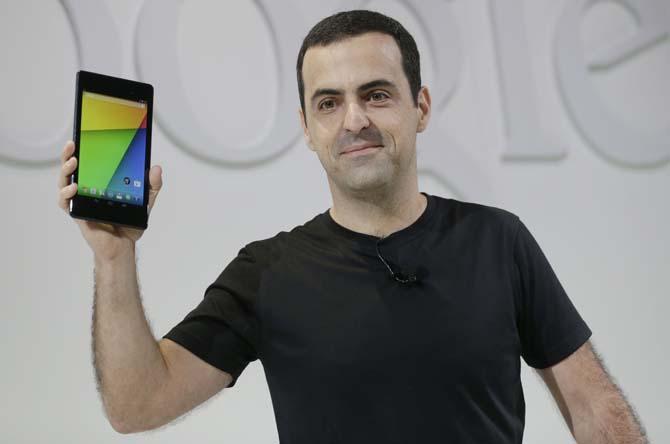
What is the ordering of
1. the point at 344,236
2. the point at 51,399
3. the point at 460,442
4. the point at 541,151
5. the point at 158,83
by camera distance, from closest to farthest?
1. the point at 460,442
2. the point at 344,236
3. the point at 51,399
4. the point at 158,83
5. the point at 541,151

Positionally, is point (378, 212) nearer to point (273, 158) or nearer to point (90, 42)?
point (273, 158)

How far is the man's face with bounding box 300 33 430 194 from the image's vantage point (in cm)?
123

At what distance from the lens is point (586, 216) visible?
2.59 metres

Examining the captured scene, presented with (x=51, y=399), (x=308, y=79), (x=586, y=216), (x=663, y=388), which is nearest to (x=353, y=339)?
(x=308, y=79)

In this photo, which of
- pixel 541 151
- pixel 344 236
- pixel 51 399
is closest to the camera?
pixel 344 236

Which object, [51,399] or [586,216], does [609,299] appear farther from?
[51,399]

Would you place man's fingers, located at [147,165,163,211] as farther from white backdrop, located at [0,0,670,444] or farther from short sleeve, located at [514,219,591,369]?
white backdrop, located at [0,0,670,444]

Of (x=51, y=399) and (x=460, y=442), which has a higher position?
(x=460, y=442)

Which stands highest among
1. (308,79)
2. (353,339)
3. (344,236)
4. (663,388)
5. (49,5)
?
(49,5)

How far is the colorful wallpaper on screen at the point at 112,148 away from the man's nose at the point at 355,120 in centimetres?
29

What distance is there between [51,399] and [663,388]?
1820 mm

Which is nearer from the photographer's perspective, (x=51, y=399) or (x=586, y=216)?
(x=51, y=399)

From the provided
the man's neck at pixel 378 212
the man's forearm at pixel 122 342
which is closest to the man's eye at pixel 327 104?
the man's neck at pixel 378 212

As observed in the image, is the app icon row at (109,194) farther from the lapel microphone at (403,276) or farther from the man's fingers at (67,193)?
the lapel microphone at (403,276)
